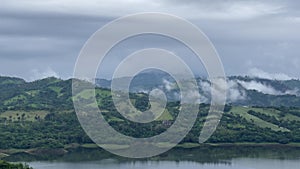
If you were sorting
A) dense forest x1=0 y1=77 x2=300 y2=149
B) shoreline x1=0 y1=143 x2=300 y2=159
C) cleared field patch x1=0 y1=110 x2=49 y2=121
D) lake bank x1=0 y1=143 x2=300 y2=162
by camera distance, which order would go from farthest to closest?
1. cleared field patch x1=0 y1=110 x2=49 y2=121
2. dense forest x1=0 y1=77 x2=300 y2=149
3. shoreline x1=0 y1=143 x2=300 y2=159
4. lake bank x1=0 y1=143 x2=300 y2=162

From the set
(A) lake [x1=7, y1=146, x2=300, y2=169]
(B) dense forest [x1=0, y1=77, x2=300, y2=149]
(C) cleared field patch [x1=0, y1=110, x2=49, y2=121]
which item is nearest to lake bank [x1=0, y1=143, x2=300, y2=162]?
(A) lake [x1=7, y1=146, x2=300, y2=169]

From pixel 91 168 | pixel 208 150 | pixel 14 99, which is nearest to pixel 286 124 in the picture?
pixel 208 150

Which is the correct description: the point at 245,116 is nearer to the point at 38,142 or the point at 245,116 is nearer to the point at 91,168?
the point at 38,142

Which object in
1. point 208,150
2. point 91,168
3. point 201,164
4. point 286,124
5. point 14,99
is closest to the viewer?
point 91,168

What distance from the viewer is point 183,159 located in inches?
2660

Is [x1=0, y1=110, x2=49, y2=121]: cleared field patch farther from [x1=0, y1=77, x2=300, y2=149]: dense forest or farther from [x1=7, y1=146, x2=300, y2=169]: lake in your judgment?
[x1=7, y1=146, x2=300, y2=169]: lake

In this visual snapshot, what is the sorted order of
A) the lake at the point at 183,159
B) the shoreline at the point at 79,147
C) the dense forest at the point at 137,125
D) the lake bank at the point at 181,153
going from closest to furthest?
1. the lake at the point at 183,159
2. the lake bank at the point at 181,153
3. the shoreline at the point at 79,147
4. the dense forest at the point at 137,125

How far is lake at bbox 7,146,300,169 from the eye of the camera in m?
61.8

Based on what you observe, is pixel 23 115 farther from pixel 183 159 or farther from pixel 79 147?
pixel 183 159

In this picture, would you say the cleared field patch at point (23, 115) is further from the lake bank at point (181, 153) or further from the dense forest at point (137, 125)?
the lake bank at point (181, 153)

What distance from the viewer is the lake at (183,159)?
203 ft

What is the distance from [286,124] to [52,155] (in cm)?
4500

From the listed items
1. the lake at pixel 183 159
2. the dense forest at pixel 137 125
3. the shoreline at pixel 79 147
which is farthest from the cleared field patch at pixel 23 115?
the lake at pixel 183 159

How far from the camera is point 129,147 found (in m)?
72.8
